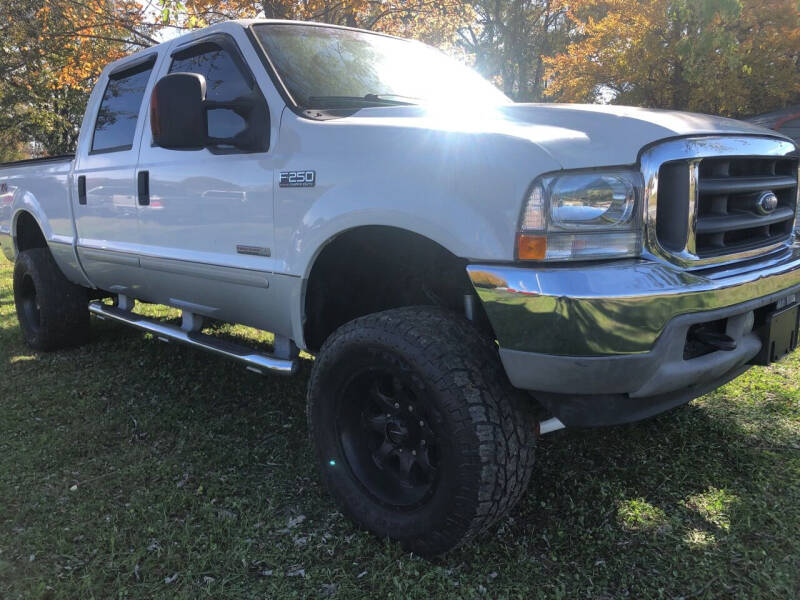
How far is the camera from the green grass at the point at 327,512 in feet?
7.20

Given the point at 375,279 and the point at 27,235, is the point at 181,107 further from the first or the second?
the point at 27,235

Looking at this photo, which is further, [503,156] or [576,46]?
[576,46]

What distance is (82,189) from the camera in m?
4.24

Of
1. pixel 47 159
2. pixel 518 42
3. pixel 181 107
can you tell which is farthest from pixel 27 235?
pixel 518 42

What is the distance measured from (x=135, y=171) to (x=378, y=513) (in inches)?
96.7

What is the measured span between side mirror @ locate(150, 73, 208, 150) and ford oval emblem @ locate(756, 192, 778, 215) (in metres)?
2.24

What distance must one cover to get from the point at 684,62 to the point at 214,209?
30.5 ft

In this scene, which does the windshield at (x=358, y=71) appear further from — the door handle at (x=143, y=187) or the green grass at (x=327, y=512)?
the green grass at (x=327, y=512)

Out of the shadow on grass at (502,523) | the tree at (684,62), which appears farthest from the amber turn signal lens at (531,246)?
the tree at (684,62)

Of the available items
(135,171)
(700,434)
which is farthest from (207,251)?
(700,434)

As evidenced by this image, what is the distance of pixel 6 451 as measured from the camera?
331 cm

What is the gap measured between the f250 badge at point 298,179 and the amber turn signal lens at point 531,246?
97cm

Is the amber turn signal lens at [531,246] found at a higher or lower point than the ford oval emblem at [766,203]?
lower

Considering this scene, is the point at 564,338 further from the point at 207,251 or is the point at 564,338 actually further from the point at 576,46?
the point at 576,46
